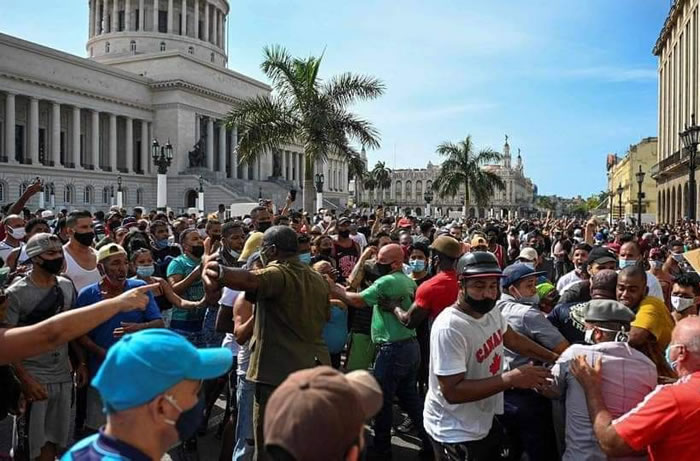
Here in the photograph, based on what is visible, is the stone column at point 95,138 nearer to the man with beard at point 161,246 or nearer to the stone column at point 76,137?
the stone column at point 76,137

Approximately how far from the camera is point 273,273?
3857 mm

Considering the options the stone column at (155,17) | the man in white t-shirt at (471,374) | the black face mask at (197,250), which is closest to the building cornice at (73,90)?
the stone column at (155,17)

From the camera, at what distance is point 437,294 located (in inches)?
201

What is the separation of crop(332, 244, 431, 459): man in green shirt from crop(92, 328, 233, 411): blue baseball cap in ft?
11.0

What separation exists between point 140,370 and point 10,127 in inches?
2108

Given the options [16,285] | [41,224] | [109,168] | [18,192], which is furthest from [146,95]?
[16,285]

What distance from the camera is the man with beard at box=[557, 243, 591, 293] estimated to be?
7137 millimetres

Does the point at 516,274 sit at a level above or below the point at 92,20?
below

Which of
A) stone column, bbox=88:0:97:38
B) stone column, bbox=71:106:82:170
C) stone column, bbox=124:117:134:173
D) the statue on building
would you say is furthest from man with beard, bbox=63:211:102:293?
stone column, bbox=88:0:97:38

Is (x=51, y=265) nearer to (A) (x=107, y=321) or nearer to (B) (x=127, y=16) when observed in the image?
(A) (x=107, y=321)

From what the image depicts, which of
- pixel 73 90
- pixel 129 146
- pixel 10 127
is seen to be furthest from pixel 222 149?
pixel 10 127

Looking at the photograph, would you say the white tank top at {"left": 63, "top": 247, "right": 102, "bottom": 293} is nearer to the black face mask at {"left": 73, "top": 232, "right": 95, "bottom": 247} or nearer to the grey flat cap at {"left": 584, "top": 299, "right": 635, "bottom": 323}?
the black face mask at {"left": 73, "top": 232, "right": 95, "bottom": 247}

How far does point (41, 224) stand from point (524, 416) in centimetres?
721

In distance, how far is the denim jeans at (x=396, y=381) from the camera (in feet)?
17.8
